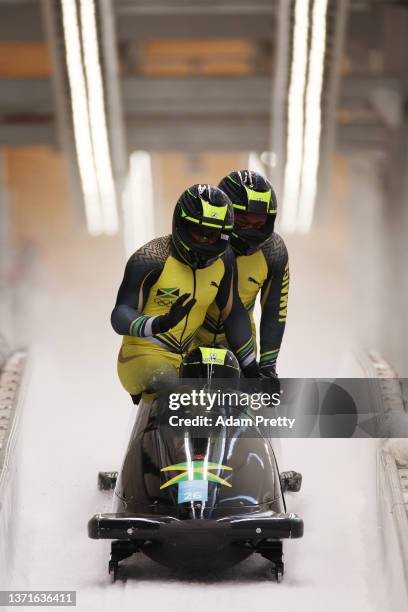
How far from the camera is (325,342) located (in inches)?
321

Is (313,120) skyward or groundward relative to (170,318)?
skyward

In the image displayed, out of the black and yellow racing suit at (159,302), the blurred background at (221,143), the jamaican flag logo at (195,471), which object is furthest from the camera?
the blurred background at (221,143)

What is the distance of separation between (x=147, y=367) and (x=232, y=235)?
665mm

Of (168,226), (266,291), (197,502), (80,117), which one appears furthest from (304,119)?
(168,226)

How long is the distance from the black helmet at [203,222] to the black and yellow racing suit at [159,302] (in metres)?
0.11

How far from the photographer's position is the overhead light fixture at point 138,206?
11914 mm

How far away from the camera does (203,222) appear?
4.19 metres

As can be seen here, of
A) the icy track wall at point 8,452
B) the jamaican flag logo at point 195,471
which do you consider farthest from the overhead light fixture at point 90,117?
the jamaican flag logo at point 195,471

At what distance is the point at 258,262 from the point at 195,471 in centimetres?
128

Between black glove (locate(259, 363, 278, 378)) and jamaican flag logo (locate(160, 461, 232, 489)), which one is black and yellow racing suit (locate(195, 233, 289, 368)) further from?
jamaican flag logo (locate(160, 461, 232, 489))

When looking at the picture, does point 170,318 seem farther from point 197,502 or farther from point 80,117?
point 80,117

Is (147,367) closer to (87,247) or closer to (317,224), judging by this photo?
(317,224)

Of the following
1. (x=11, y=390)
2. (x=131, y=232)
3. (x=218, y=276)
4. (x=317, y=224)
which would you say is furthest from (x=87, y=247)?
(x=218, y=276)

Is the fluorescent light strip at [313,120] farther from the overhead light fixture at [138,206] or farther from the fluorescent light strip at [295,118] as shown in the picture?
the overhead light fixture at [138,206]
